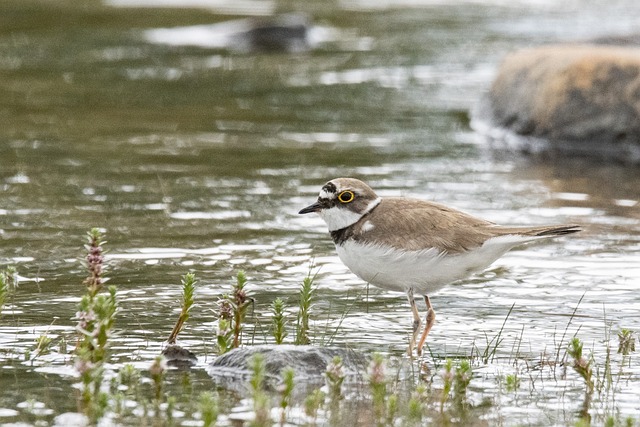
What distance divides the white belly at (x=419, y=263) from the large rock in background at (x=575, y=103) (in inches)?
302

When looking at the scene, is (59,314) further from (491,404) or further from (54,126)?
(54,126)

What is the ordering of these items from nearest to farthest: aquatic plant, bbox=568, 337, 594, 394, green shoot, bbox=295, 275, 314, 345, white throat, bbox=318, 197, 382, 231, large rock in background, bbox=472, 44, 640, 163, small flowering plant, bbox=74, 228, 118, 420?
small flowering plant, bbox=74, 228, 118, 420
aquatic plant, bbox=568, 337, 594, 394
green shoot, bbox=295, 275, 314, 345
white throat, bbox=318, 197, 382, 231
large rock in background, bbox=472, 44, 640, 163

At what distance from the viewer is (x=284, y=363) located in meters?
6.69

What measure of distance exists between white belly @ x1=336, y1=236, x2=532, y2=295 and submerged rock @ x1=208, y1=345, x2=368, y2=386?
2.87 feet

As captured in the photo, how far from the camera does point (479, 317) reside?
27.5ft

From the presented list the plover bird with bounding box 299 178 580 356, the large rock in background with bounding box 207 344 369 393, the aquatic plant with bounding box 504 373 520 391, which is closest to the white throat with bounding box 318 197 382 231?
the plover bird with bounding box 299 178 580 356

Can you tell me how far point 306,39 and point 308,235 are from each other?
16.1m

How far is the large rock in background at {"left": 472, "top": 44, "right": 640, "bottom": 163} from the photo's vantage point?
15094mm

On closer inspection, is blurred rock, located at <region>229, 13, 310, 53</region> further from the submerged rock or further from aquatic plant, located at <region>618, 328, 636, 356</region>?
the submerged rock

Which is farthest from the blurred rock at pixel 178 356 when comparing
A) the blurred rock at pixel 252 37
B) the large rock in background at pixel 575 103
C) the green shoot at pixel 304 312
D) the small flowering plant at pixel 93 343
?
the blurred rock at pixel 252 37

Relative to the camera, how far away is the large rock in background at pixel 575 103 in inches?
594

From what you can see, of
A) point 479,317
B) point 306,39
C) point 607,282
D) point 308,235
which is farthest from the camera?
point 306,39

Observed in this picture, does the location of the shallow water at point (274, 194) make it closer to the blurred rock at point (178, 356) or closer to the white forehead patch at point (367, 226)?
the blurred rock at point (178, 356)

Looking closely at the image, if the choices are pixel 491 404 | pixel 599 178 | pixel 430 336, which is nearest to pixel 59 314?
pixel 430 336
